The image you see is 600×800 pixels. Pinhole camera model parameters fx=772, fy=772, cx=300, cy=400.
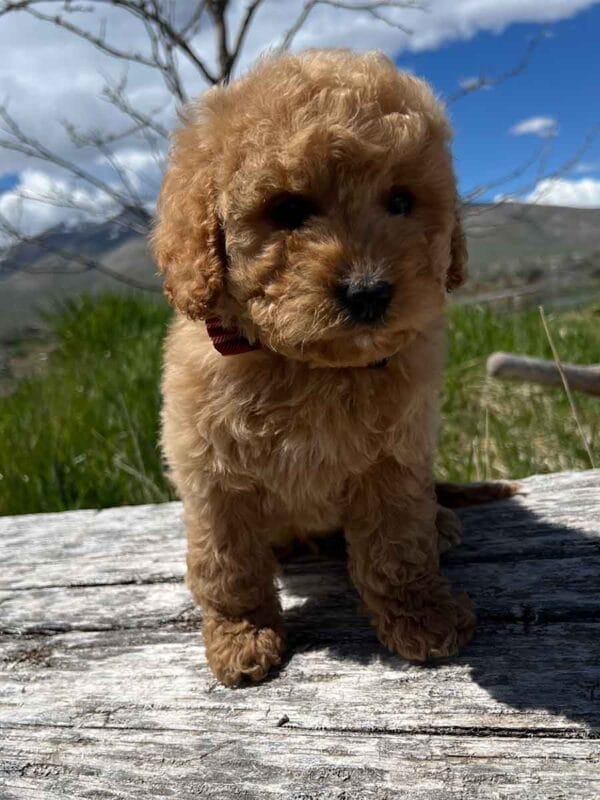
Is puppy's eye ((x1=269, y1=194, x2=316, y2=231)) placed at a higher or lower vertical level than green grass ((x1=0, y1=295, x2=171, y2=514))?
higher

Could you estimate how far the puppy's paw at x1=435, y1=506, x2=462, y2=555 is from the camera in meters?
2.23

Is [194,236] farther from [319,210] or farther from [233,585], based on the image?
A: [233,585]

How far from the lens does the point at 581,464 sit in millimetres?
3465

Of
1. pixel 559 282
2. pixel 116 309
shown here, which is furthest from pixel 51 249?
pixel 559 282

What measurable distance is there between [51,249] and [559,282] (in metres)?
8.12

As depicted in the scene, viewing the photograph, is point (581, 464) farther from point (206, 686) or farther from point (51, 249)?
point (51, 249)

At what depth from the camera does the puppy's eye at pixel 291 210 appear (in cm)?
153

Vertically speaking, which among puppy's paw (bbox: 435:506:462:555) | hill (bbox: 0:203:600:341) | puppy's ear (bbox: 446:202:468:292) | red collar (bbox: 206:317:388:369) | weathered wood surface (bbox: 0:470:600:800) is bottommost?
weathered wood surface (bbox: 0:470:600:800)

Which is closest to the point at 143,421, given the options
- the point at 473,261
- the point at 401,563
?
the point at 401,563

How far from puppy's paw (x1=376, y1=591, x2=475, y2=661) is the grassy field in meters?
1.59

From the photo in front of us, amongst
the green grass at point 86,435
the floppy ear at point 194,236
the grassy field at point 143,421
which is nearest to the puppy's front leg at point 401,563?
the floppy ear at point 194,236

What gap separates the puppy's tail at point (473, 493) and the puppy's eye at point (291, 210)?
1281 mm

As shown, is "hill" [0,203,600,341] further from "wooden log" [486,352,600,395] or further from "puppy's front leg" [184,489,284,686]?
"puppy's front leg" [184,489,284,686]

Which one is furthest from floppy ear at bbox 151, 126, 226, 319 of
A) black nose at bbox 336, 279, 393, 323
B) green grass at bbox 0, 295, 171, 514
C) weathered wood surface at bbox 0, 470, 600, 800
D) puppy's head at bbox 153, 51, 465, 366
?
green grass at bbox 0, 295, 171, 514
